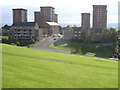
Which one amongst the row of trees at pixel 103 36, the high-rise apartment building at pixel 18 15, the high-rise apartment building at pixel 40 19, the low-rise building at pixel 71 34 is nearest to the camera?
the row of trees at pixel 103 36

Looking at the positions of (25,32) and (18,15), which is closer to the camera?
(25,32)

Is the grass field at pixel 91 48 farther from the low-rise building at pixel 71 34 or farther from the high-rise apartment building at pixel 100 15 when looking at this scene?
the high-rise apartment building at pixel 100 15

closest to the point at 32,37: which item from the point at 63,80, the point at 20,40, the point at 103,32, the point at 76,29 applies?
the point at 20,40

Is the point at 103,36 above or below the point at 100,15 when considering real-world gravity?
below

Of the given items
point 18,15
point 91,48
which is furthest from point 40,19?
point 91,48

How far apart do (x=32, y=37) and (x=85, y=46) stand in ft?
82.2

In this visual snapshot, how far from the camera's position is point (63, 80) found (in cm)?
1598

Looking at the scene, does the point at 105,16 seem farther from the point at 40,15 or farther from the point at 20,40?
the point at 20,40

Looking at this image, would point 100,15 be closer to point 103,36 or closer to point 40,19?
point 40,19

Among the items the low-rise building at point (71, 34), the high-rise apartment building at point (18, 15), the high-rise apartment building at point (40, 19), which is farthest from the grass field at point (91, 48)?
the high-rise apartment building at point (18, 15)

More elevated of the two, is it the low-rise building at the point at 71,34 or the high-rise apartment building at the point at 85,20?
the high-rise apartment building at the point at 85,20

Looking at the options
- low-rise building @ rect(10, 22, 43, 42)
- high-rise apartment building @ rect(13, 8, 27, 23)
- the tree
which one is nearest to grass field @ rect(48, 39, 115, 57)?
the tree

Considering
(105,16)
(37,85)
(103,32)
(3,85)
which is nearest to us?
(3,85)

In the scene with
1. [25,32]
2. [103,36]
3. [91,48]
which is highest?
[25,32]
